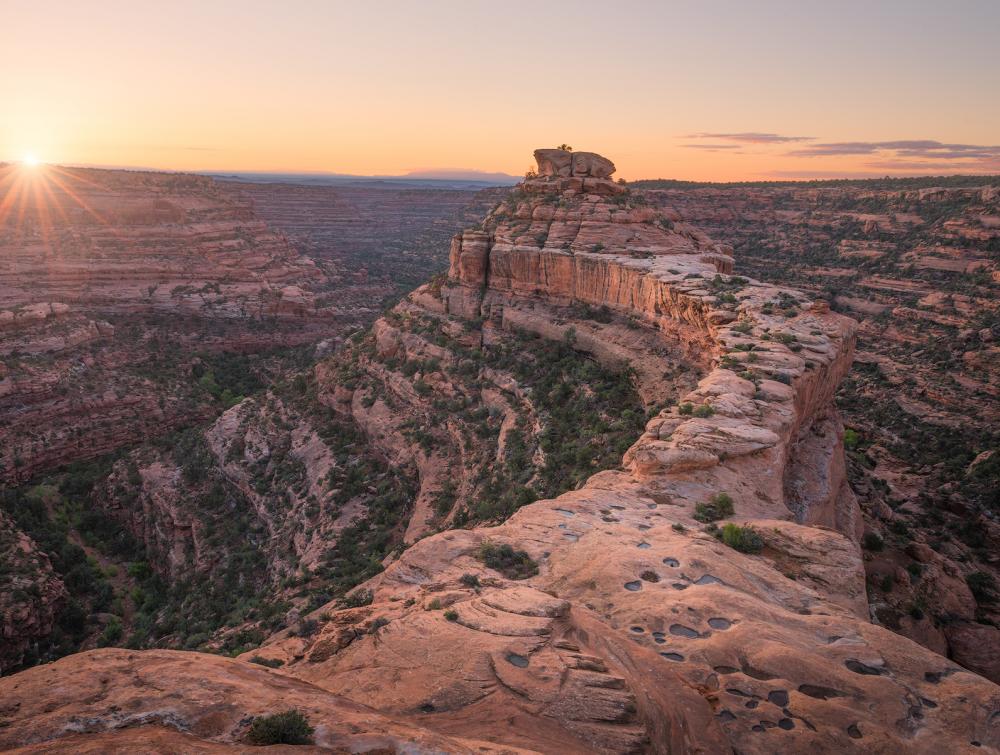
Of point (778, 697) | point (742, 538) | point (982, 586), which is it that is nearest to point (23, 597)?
point (742, 538)

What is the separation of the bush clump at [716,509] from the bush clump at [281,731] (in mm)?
10460

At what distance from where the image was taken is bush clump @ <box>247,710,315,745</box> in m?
6.02

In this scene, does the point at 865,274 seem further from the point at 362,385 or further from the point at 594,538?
the point at 594,538

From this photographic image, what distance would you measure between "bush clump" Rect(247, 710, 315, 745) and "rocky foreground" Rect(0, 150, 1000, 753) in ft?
0.70

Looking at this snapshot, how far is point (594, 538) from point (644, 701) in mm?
5241

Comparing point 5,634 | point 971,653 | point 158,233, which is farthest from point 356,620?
point 158,233

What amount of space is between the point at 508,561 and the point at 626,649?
3.80 metres

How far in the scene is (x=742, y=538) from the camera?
13.0m

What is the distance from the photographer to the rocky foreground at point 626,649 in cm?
671

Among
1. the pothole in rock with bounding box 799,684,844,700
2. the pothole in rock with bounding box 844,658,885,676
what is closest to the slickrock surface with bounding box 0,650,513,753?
the pothole in rock with bounding box 799,684,844,700

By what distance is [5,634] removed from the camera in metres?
24.8

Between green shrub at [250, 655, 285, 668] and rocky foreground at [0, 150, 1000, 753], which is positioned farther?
green shrub at [250, 655, 285, 668]

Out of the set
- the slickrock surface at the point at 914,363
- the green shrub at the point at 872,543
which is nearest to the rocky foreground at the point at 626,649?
the green shrub at the point at 872,543

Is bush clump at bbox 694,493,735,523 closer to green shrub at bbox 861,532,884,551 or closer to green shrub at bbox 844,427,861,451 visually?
green shrub at bbox 861,532,884,551
